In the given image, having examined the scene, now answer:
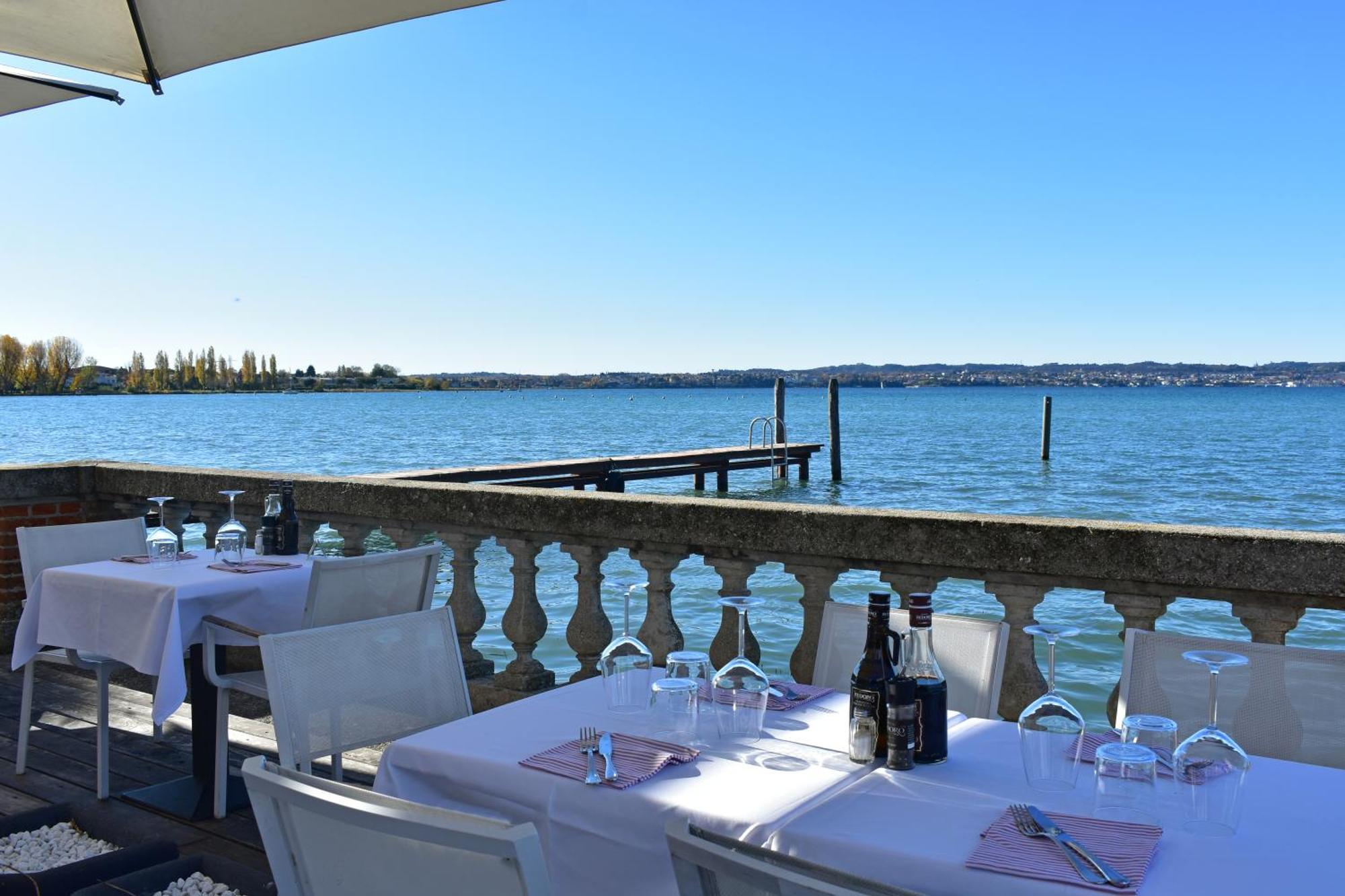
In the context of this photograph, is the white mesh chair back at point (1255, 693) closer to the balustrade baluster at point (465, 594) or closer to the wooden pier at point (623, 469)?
the balustrade baluster at point (465, 594)

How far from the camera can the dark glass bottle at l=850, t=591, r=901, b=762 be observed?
2189 millimetres

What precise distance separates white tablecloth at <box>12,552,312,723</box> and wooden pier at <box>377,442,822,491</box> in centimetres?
596

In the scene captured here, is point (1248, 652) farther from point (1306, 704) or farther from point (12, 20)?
point (12, 20)

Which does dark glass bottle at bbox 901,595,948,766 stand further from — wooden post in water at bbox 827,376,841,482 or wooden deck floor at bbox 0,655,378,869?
wooden post in water at bbox 827,376,841,482

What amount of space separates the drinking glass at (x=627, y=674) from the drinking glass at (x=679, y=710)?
0.42ft

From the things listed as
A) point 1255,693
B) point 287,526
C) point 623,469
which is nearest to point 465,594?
point 287,526

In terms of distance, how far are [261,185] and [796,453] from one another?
1523 cm

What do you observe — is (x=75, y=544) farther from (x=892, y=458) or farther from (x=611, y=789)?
(x=892, y=458)

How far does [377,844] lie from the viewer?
5.07 feet

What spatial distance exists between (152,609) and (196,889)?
1200 millimetres

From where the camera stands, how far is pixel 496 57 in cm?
1045

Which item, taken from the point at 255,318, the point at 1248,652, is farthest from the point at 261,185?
the point at 255,318

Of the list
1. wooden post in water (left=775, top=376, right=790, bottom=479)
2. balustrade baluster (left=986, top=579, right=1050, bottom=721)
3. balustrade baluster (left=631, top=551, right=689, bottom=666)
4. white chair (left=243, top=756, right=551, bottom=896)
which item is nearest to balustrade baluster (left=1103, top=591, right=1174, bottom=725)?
balustrade baluster (left=986, top=579, right=1050, bottom=721)

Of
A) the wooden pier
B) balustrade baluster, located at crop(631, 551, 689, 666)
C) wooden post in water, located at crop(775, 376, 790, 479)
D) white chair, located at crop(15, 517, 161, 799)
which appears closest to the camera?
white chair, located at crop(15, 517, 161, 799)
